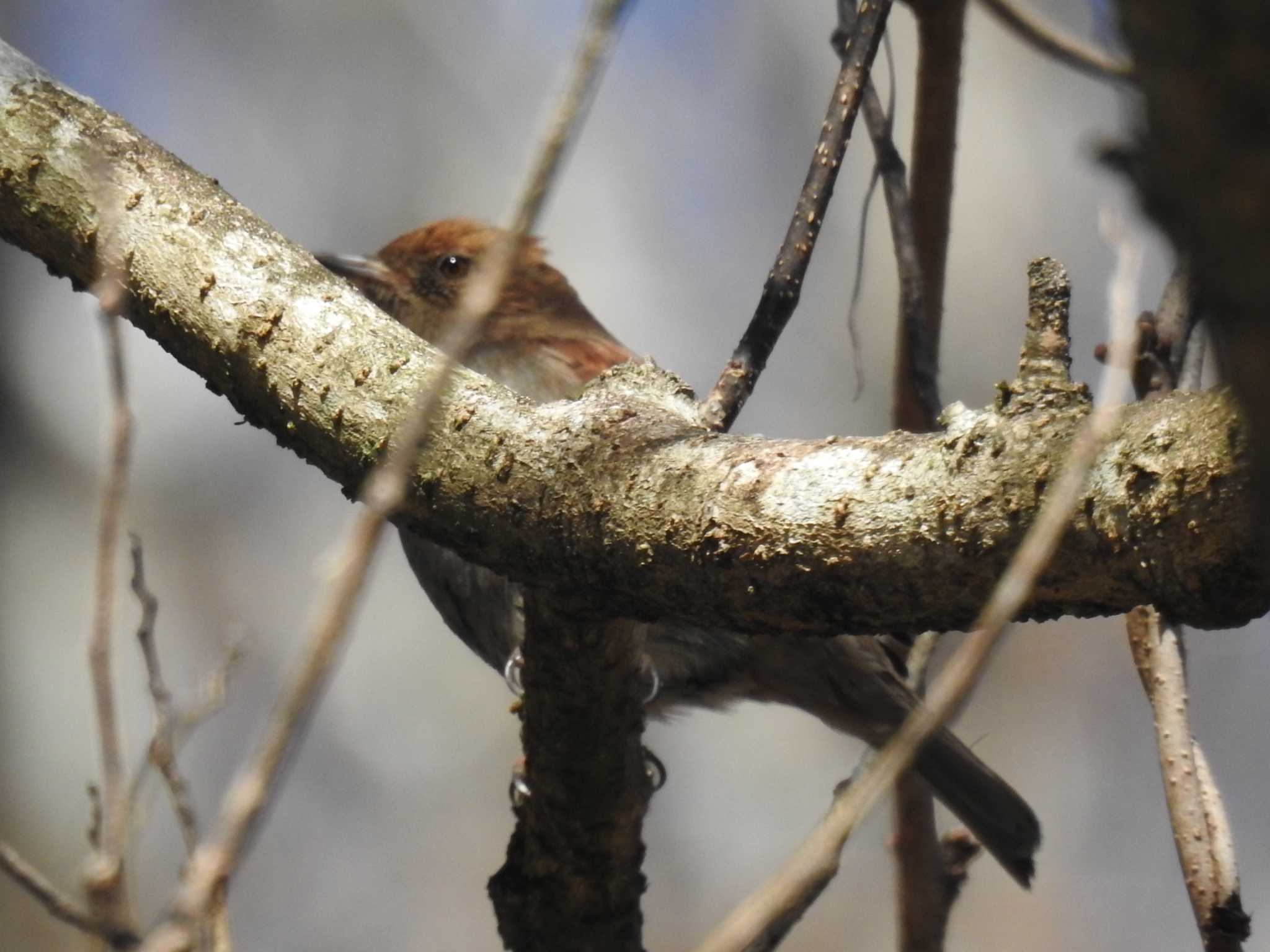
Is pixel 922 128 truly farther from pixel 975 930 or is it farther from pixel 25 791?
pixel 975 930

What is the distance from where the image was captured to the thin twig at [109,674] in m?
1.21

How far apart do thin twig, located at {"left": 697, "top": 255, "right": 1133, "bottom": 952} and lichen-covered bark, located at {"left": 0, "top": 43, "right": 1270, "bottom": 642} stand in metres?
0.03

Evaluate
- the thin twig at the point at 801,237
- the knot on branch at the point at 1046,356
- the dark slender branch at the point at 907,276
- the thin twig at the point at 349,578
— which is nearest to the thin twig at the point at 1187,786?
the dark slender branch at the point at 907,276

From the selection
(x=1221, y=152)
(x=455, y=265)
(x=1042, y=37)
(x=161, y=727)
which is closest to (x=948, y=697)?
(x=1221, y=152)

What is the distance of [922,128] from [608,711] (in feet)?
4.89

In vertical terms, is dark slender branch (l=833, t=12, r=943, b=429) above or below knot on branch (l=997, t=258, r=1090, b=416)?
above

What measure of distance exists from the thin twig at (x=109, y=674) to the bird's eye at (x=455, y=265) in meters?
4.00

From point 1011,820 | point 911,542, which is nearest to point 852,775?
point 1011,820

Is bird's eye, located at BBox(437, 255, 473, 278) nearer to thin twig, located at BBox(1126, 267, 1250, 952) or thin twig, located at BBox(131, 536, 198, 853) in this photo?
thin twig, located at BBox(1126, 267, 1250, 952)

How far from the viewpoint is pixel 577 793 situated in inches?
107

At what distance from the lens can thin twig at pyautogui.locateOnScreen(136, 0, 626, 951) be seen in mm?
1062

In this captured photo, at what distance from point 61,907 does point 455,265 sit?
4.14 m

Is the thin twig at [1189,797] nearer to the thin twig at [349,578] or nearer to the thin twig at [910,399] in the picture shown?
the thin twig at [910,399]

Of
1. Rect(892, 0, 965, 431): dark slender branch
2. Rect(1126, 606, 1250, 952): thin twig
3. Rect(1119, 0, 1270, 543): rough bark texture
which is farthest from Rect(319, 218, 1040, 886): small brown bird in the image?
Rect(1119, 0, 1270, 543): rough bark texture
